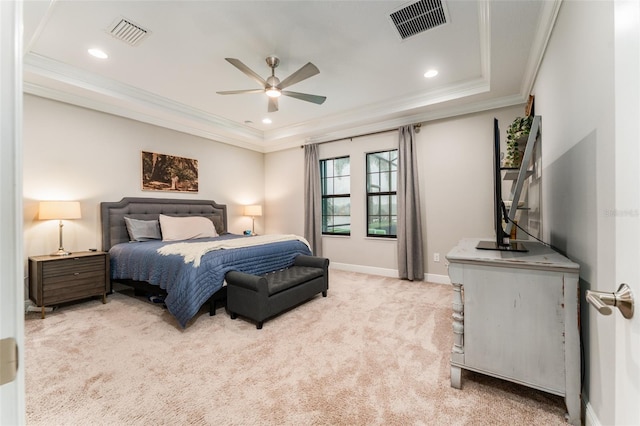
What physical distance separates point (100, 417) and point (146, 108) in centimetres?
377

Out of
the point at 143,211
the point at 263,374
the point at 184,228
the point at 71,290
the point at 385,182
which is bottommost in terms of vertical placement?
the point at 263,374

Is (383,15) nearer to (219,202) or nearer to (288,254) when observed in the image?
(288,254)

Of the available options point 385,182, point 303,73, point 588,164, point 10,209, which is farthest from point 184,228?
point 588,164

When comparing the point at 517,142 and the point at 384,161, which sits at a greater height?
the point at 384,161

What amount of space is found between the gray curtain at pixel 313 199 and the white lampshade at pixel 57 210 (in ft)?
11.4

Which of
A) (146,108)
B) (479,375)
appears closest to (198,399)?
(479,375)

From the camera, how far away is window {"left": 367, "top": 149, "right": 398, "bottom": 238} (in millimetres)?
4684

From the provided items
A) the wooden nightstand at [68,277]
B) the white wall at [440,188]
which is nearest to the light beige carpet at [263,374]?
the wooden nightstand at [68,277]

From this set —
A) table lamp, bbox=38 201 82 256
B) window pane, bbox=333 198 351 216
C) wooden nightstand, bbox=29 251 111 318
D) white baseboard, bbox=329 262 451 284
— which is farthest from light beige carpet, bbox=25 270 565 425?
window pane, bbox=333 198 351 216

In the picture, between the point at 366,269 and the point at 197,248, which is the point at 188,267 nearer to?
the point at 197,248

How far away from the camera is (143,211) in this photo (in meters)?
4.18

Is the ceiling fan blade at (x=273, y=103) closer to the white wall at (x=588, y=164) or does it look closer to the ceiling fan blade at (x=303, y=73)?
the ceiling fan blade at (x=303, y=73)

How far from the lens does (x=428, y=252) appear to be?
4250 millimetres

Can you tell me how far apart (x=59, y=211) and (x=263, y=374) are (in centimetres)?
304
